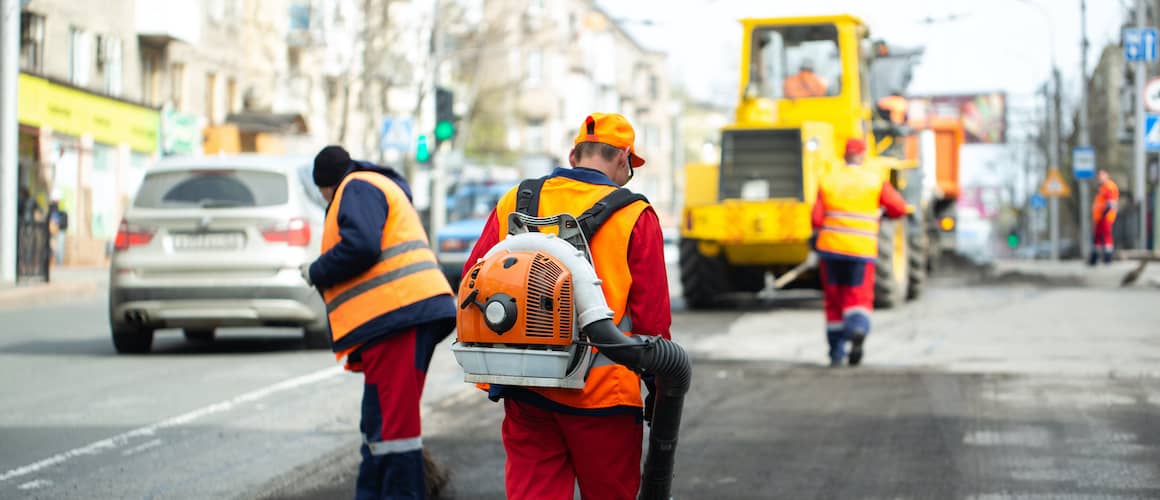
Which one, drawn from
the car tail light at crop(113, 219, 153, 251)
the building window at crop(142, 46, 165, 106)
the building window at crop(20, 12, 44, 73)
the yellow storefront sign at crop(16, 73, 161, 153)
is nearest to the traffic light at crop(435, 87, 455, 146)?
A: the yellow storefront sign at crop(16, 73, 161, 153)

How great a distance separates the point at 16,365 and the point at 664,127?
96595mm

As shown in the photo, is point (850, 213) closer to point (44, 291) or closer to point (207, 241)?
point (207, 241)

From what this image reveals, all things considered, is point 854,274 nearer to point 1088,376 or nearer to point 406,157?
point 1088,376

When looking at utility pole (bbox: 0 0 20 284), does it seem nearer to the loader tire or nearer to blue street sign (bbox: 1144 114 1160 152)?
the loader tire

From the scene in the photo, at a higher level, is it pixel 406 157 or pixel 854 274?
pixel 406 157

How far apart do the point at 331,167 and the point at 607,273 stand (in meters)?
2.21

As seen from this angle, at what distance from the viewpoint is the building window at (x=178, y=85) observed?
41.4 metres

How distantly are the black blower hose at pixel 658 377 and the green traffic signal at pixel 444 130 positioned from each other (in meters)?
22.4

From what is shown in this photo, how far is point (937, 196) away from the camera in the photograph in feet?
103

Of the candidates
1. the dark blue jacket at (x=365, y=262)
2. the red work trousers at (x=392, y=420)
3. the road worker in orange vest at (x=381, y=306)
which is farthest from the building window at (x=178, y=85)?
the red work trousers at (x=392, y=420)

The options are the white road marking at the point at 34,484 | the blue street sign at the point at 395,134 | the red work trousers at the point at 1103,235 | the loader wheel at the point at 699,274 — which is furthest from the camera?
the red work trousers at the point at 1103,235

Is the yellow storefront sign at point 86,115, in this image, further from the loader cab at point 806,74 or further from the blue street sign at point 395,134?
the loader cab at point 806,74

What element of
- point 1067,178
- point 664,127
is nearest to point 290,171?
point 1067,178

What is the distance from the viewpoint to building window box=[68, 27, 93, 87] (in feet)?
116
